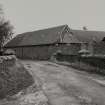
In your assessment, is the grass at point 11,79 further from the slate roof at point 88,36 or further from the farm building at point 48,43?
the slate roof at point 88,36

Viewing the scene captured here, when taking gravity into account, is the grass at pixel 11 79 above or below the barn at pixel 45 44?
below

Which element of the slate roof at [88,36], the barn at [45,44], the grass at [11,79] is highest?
the slate roof at [88,36]

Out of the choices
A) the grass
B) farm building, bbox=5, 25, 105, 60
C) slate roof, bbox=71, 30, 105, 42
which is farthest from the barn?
the grass

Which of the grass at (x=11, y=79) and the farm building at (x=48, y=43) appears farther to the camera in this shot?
the farm building at (x=48, y=43)

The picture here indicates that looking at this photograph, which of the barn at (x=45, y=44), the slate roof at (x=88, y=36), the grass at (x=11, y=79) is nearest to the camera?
the grass at (x=11, y=79)

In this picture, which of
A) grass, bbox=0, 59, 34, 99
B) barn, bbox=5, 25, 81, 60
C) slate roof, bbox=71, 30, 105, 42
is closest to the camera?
grass, bbox=0, 59, 34, 99

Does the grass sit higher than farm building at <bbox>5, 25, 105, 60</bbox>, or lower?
lower

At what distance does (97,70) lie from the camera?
39.3 feet

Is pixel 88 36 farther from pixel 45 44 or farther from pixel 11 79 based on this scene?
pixel 11 79

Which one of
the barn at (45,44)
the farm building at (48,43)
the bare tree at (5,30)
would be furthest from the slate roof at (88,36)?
the bare tree at (5,30)

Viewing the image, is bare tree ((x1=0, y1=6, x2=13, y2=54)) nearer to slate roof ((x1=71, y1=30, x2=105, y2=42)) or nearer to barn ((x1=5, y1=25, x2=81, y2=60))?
barn ((x1=5, y1=25, x2=81, y2=60))

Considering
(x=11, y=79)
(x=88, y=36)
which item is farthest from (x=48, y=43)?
(x=11, y=79)

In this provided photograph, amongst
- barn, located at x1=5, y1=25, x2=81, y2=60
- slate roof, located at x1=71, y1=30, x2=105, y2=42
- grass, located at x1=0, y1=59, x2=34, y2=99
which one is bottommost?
grass, located at x1=0, y1=59, x2=34, y2=99

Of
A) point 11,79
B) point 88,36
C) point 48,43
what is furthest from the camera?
point 88,36
